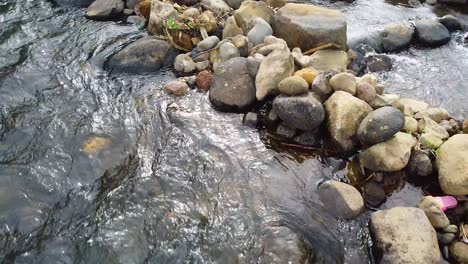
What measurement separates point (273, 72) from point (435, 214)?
2.68 metres

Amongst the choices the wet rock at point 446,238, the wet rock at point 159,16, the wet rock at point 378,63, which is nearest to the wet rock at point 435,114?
the wet rock at point 378,63

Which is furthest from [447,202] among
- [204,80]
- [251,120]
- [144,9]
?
[144,9]

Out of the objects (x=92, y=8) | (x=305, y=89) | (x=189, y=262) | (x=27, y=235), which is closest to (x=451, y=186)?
(x=305, y=89)

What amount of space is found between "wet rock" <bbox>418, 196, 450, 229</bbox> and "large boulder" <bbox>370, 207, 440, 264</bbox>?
5.8 inches

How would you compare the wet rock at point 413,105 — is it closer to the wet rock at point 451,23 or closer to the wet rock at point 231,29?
the wet rock at point 231,29

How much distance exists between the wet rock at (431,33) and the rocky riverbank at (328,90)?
2cm

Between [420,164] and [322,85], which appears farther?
[322,85]

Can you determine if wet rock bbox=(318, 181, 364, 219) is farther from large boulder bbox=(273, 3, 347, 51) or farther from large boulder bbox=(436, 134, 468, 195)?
large boulder bbox=(273, 3, 347, 51)

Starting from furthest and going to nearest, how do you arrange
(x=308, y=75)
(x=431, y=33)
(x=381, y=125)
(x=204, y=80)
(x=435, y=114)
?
(x=431, y=33)
(x=204, y=80)
(x=308, y=75)
(x=435, y=114)
(x=381, y=125)

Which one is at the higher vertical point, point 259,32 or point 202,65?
point 259,32

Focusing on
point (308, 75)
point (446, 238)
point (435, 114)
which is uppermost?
point (308, 75)

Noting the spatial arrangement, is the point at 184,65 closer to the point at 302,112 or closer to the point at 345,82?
the point at 302,112

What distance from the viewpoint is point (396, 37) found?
743 cm

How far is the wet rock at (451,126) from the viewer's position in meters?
5.12
